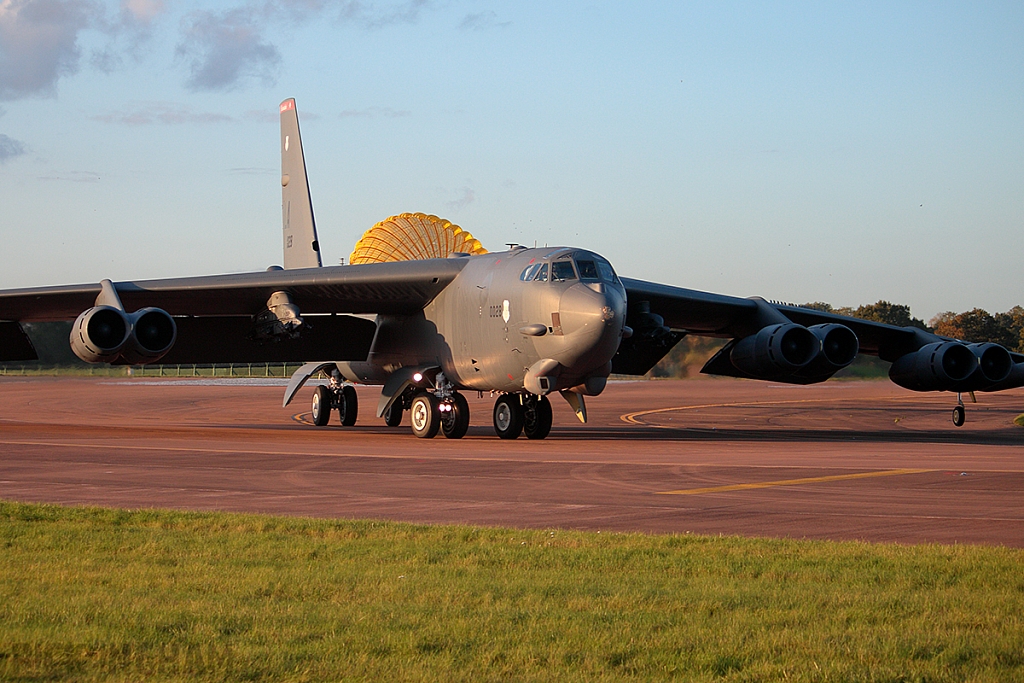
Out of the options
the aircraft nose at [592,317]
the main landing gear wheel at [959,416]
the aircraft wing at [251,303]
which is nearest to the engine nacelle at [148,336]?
the aircraft wing at [251,303]

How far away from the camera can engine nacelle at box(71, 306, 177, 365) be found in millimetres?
22844

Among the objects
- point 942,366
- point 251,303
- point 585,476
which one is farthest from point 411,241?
point 585,476

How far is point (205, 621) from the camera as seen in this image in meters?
6.35

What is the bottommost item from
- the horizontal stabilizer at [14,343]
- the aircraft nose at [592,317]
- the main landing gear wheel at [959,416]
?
the main landing gear wheel at [959,416]

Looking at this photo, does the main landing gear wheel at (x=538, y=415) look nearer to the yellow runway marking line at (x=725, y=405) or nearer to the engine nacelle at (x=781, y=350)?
the engine nacelle at (x=781, y=350)

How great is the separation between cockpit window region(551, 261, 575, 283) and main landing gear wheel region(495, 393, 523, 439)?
3631 mm

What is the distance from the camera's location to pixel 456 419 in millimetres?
25125

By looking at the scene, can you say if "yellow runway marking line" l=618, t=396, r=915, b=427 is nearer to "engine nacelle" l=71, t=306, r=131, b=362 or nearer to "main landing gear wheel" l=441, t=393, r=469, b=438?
"main landing gear wheel" l=441, t=393, r=469, b=438

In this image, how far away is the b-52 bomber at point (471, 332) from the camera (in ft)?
73.7

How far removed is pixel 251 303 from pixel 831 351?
13.0 metres

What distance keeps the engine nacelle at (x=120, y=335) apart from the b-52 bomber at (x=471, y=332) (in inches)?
1.1

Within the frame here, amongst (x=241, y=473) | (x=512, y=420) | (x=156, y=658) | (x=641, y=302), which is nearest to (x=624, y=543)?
(x=156, y=658)

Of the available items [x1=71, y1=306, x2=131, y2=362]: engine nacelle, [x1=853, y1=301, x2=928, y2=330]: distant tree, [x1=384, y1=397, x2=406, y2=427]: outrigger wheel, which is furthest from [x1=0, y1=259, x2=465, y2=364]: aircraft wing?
[x1=853, y1=301, x2=928, y2=330]: distant tree

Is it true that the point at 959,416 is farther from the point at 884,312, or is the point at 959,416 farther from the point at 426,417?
the point at 884,312
